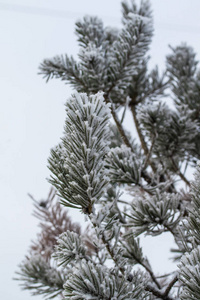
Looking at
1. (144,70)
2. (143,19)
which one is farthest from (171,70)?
(143,19)

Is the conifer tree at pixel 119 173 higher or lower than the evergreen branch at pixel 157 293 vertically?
higher

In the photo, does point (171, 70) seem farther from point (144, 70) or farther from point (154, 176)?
point (154, 176)

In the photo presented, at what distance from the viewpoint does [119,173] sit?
3.44 feet

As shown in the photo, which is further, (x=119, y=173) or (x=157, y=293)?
(x=119, y=173)

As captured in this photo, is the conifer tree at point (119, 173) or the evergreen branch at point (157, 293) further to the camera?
the evergreen branch at point (157, 293)

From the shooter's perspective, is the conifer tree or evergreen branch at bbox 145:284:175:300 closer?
the conifer tree

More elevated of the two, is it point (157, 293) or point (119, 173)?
point (119, 173)

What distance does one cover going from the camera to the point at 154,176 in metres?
1.14

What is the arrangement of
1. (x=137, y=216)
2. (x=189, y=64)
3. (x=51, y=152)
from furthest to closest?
(x=189, y=64) < (x=137, y=216) < (x=51, y=152)

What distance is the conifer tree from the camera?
0.64 metres

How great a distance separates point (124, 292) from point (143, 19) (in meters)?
1.05

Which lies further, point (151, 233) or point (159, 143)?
point (159, 143)

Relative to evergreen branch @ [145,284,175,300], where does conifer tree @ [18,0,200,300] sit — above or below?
above

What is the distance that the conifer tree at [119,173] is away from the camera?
0.64m
